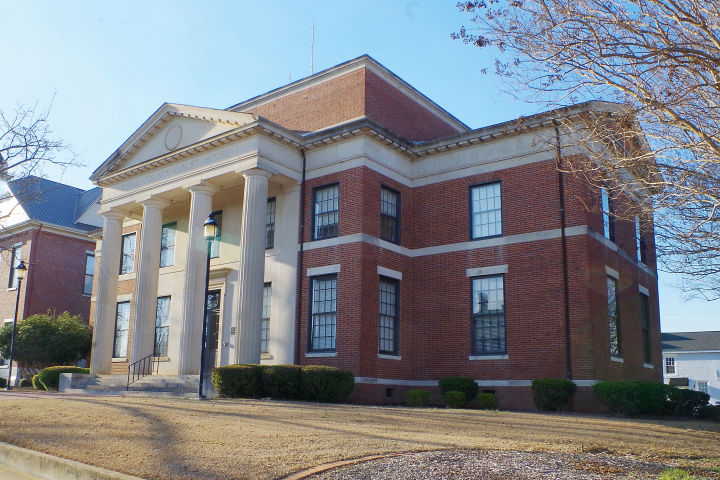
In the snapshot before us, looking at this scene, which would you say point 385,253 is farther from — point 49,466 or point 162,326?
point 49,466

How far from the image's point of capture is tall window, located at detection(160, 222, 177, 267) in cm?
2995

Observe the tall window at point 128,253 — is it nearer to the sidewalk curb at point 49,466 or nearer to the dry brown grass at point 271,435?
the dry brown grass at point 271,435

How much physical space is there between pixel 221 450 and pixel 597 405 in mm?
13865

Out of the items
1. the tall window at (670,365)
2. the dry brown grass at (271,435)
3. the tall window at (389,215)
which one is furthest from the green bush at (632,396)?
the tall window at (670,365)

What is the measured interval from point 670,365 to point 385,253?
43720mm

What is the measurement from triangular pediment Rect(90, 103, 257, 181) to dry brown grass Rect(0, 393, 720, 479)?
39.8 feet

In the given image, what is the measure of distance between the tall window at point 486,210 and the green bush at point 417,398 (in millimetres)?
5604

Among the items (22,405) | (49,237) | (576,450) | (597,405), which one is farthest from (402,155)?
(49,237)

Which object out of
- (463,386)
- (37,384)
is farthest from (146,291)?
(463,386)

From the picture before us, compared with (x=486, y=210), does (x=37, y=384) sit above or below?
below

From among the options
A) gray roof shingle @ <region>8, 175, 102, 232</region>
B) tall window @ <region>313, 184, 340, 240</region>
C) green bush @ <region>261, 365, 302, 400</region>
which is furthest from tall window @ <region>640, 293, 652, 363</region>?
gray roof shingle @ <region>8, 175, 102, 232</region>

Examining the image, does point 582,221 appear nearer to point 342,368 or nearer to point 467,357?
point 467,357

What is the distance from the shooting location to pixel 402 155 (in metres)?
25.5

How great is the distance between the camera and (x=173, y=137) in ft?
88.9
